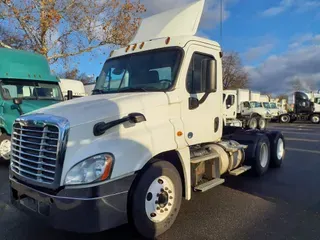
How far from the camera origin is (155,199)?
401 cm

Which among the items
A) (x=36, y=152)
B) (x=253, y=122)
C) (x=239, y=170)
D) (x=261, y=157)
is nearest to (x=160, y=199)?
(x=36, y=152)

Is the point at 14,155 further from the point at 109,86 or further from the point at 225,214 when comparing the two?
the point at 225,214

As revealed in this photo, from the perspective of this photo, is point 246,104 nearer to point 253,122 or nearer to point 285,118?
point 253,122

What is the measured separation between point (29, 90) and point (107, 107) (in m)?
6.77

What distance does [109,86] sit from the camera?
514cm

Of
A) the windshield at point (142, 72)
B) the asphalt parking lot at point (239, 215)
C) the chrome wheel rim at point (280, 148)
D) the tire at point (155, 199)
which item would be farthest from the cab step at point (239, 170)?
the windshield at point (142, 72)

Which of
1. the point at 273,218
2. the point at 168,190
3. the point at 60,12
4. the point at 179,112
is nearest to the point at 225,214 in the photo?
the point at 273,218

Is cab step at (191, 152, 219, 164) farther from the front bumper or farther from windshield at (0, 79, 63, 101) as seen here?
windshield at (0, 79, 63, 101)

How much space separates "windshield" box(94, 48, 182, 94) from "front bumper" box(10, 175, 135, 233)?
1624mm

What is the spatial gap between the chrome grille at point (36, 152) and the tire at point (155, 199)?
1.01m

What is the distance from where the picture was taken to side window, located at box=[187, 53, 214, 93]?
469 centimetres

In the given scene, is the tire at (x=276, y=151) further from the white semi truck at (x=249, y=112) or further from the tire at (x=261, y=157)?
the white semi truck at (x=249, y=112)

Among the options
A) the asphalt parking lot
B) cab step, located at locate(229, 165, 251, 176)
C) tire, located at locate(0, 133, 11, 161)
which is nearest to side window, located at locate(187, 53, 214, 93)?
the asphalt parking lot

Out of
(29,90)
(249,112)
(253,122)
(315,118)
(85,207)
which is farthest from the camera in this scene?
(315,118)
